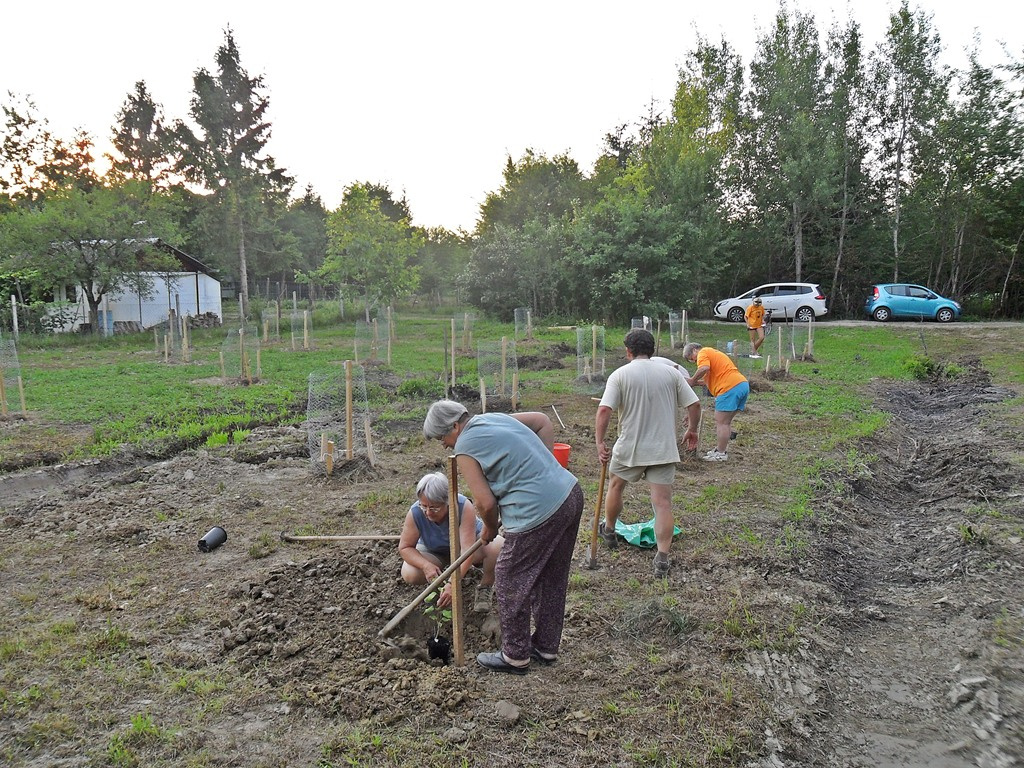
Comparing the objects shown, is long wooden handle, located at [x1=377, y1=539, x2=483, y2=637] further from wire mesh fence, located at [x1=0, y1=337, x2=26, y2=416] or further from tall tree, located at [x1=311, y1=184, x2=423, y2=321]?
tall tree, located at [x1=311, y1=184, x2=423, y2=321]

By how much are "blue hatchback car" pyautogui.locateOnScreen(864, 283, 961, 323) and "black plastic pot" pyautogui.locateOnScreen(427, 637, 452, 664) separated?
23.8m

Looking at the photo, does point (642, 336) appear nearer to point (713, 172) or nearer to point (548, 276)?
point (548, 276)

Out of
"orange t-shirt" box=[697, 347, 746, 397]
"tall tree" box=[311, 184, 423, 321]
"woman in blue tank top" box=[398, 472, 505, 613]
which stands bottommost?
"woman in blue tank top" box=[398, 472, 505, 613]

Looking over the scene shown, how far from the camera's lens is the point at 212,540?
501 cm

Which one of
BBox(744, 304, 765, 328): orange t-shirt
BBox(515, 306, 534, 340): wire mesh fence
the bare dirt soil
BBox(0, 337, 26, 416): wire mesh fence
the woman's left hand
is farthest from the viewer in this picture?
BBox(515, 306, 534, 340): wire mesh fence

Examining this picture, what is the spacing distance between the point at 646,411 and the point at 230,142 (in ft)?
92.9

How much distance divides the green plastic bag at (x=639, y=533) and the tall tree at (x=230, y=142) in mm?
24289

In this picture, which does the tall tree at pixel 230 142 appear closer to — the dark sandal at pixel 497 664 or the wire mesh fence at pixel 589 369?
the wire mesh fence at pixel 589 369

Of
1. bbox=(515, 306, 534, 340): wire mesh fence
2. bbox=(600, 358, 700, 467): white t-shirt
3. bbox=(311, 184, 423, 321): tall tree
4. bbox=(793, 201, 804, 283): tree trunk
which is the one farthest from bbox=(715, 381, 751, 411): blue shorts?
bbox=(793, 201, 804, 283): tree trunk

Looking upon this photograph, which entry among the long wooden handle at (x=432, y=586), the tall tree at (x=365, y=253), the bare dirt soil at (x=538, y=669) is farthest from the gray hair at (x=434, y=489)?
the tall tree at (x=365, y=253)

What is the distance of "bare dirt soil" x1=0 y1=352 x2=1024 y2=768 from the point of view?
112 inches

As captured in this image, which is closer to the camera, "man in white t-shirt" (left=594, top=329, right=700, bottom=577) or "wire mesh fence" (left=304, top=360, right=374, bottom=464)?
"man in white t-shirt" (left=594, top=329, right=700, bottom=577)

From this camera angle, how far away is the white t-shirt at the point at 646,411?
435 cm

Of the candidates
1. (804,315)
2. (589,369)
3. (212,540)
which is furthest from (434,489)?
(804,315)
